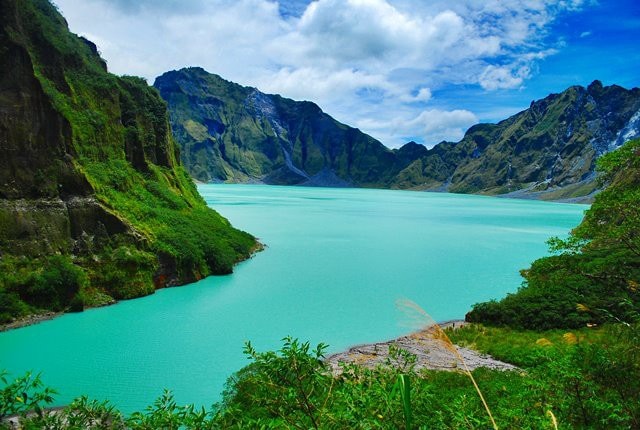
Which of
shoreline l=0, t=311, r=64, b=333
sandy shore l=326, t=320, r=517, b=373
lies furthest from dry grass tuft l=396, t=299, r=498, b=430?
shoreline l=0, t=311, r=64, b=333

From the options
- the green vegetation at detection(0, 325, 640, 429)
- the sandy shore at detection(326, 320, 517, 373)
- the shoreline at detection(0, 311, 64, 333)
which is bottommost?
the sandy shore at detection(326, 320, 517, 373)

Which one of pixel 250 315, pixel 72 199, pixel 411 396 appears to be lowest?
pixel 250 315

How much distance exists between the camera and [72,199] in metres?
28.3

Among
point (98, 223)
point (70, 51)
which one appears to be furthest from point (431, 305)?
point (70, 51)

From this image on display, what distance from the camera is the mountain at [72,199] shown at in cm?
2464

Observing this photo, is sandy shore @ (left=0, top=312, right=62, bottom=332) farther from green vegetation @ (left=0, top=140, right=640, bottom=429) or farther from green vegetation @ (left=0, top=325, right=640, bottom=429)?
green vegetation @ (left=0, top=325, right=640, bottom=429)

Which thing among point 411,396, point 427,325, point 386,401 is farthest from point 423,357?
point 427,325

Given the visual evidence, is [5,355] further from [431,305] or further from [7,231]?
[431,305]

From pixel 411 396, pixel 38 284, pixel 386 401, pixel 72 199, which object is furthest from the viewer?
pixel 72 199

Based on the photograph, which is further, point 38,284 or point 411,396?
point 38,284

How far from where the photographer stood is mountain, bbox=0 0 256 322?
80.8 ft

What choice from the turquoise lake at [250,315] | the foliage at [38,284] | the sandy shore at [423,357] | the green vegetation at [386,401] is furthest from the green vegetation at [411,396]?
the foliage at [38,284]

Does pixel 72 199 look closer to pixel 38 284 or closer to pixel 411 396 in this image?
pixel 38 284

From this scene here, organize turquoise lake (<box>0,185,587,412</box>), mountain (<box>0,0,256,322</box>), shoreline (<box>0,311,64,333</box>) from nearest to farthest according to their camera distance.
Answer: turquoise lake (<box>0,185,587,412</box>) → shoreline (<box>0,311,64,333</box>) → mountain (<box>0,0,256,322</box>)
